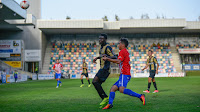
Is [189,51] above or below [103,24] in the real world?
below

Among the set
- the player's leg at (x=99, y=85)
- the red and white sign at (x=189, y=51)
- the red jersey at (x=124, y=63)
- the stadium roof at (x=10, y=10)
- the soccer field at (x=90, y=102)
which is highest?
the stadium roof at (x=10, y=10)

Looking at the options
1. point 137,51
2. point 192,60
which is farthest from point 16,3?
point 192,60

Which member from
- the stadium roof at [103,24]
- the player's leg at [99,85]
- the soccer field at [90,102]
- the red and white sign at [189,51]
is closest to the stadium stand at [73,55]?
the stadium roof at [103,24]

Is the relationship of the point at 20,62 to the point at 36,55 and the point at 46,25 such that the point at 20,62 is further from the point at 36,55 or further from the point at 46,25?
the point at 46,25

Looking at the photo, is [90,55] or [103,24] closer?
[103,24]

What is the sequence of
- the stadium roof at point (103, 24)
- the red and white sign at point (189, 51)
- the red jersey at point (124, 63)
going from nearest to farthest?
Answer: the red jersey at point (124, 63), the stadium roof at point (103, 24), the red and white sign at point (189, 51)

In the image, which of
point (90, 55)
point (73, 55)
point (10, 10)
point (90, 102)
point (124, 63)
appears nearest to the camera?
point (124, 63)

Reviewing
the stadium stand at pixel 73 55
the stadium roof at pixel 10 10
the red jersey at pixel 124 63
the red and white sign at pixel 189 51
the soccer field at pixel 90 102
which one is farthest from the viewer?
the red and white sign at pixel 189 51

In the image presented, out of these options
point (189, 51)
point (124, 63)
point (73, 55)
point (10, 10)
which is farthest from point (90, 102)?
point (189, 51)

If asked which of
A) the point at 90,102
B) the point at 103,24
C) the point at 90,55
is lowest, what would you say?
the point at 90,102

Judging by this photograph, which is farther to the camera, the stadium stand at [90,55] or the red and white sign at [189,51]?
the red and white sign at [189,51]

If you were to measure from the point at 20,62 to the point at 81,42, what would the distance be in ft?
40.2

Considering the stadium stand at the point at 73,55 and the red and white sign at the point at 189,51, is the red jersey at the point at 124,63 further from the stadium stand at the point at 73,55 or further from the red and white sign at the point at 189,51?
the red and white sign at the point at 189,51

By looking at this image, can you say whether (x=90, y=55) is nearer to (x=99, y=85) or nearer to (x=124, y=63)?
(x=99, y=85)
